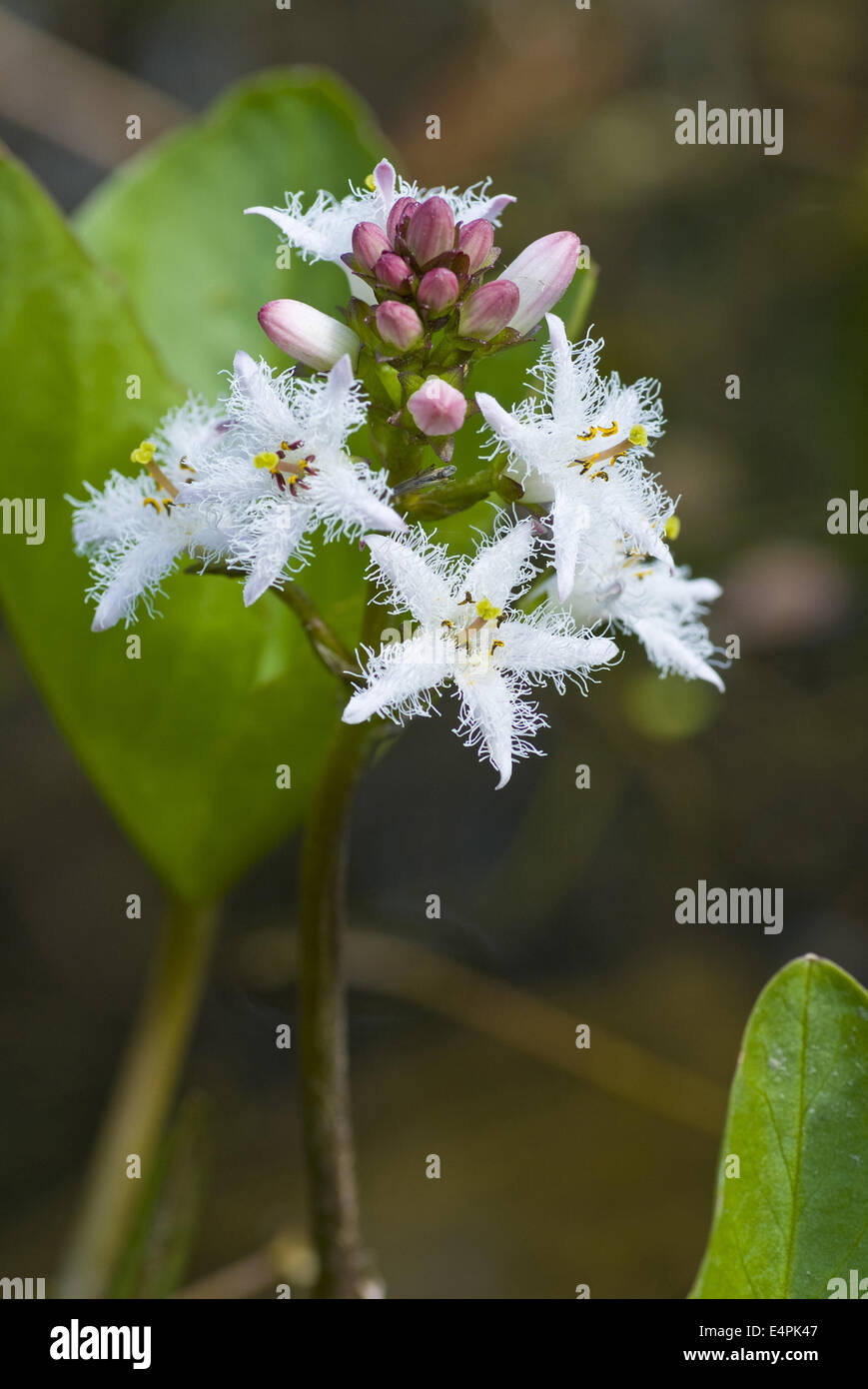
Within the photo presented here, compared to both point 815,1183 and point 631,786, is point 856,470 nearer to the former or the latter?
point 631,786

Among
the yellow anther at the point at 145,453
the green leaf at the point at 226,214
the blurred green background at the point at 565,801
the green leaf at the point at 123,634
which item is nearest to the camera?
the yellow anther at the point at 145,453

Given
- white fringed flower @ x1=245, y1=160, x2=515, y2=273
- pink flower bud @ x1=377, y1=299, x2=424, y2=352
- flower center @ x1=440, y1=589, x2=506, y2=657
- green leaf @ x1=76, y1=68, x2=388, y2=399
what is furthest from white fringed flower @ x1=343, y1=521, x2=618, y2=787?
green leaf @ x1=76, y1=68, x2=388, y2=399

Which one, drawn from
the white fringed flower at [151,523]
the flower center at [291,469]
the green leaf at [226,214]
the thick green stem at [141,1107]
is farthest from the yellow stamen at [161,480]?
the thick green stem at [141,1107]

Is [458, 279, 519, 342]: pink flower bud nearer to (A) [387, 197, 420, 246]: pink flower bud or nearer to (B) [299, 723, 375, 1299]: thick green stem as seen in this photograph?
(A) [387, 197, 420, 246]: pink flower bud

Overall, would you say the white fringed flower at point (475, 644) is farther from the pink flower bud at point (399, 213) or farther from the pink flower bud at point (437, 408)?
the pink flower bud at point (399, 213)

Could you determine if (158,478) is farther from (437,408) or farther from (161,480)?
(437,408)
